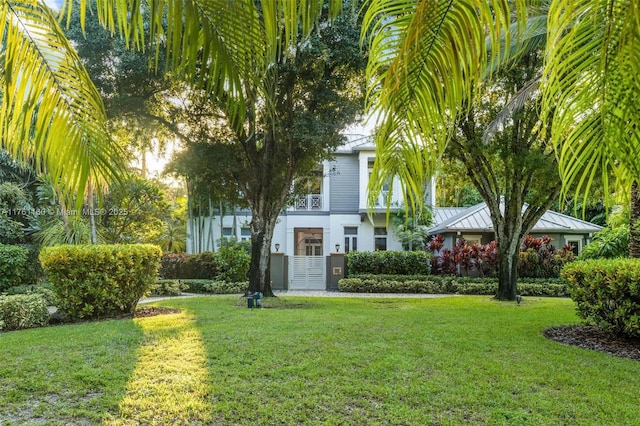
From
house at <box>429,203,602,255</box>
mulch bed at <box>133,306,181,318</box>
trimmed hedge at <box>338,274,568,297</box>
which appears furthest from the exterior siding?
mulch bed at <box>133,306,181,318</box>

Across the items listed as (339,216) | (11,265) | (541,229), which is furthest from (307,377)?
(339,216)

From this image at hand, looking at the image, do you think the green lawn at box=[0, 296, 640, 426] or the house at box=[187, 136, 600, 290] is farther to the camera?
the house at box=[187, 136, 600, 290]

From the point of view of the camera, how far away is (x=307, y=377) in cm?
461

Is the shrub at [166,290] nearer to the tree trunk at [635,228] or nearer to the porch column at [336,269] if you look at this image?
the porch column at [336,269]

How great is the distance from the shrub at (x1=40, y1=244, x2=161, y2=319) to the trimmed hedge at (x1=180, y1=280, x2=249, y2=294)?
255 inches

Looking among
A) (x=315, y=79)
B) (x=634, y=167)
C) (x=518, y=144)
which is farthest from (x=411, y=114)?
(x=518, y=144)

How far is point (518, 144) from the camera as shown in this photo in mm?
12016

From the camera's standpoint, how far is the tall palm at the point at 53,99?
1662mm

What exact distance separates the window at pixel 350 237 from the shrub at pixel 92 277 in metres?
13.7

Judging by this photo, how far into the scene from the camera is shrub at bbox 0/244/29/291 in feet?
37.0

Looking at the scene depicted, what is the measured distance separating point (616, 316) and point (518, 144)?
6.72 metres

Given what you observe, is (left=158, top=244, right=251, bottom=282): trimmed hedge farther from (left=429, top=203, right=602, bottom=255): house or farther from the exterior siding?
(left=429, top=203, right=602, bottom=255): house

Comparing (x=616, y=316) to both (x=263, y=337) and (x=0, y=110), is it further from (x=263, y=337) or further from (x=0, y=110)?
(x=0, y=110)

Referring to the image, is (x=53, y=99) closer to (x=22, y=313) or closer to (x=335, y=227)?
(x=22, y=313)
